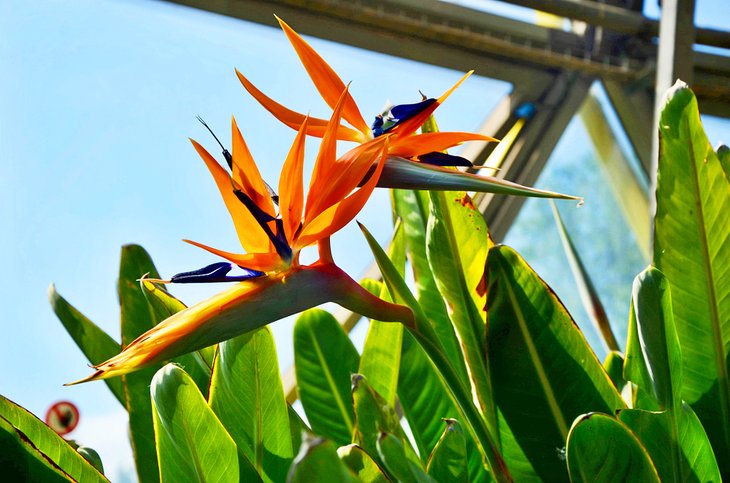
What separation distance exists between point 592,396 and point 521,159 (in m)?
1.75

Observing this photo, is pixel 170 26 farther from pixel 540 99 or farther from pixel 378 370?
pixel 378 370

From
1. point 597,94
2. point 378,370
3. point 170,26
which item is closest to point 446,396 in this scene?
point 378,370

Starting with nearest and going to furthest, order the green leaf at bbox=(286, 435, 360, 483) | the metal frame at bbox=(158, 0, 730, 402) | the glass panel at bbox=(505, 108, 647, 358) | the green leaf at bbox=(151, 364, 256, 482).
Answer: the green leaf at bbox=(286, 435, 360, 483)
the green leaf at bbox=(151, 364, 256, 482)
the metal frame at bbox=(158, 0, 730, 402)
the glass panel at bbox=(505, 108, 647, 358)

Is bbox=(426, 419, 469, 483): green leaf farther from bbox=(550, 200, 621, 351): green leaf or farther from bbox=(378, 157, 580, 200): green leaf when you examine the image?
bbox=(550, 200, 621, 351): green leaf

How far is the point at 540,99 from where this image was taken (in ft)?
6.97

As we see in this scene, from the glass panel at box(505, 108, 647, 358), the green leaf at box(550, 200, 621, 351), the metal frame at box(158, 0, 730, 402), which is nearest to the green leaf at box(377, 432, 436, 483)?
the green leaf at box(550, 200, 621, 351)

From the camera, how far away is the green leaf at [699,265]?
420 millimetres

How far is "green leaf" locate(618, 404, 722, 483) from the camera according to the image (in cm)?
36

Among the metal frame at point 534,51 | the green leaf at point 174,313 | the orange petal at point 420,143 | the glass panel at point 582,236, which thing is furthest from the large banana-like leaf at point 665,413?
the glass panel at point 582,236

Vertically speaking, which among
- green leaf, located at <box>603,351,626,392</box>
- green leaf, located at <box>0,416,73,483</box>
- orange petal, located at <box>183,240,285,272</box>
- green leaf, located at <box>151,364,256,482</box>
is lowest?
green leaf, located at <box>0,416,73,483</box>

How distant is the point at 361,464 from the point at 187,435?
3.2 inches

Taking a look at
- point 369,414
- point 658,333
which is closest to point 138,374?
point 369,414

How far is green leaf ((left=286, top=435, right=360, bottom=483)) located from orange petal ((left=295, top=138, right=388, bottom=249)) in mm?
99

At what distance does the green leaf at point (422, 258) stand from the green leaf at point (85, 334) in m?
0.19
